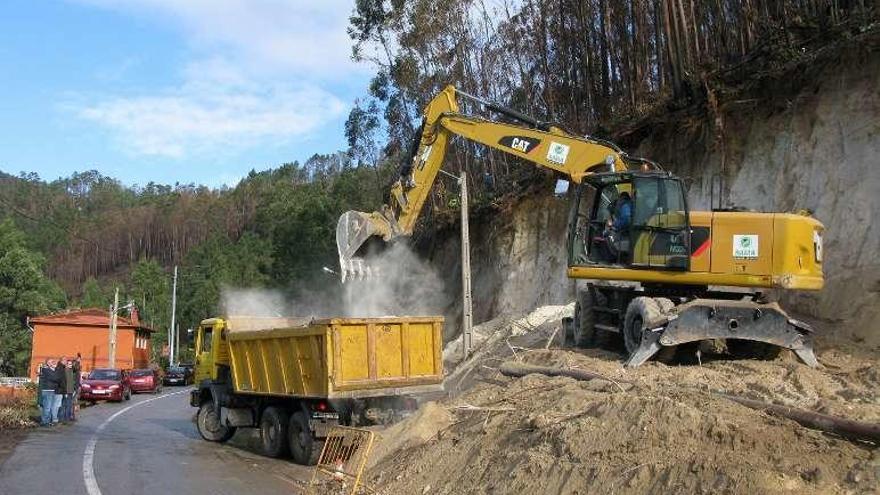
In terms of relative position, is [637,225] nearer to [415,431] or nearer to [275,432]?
[415,431]

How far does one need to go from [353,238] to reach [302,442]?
15.8 ft

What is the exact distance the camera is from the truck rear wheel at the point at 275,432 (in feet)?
46.0

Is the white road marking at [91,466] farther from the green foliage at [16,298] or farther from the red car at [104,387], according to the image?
the green foliage at [16,298]

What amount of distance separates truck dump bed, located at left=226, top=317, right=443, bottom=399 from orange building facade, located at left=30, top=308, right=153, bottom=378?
46.3 m

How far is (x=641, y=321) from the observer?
11.8 metres

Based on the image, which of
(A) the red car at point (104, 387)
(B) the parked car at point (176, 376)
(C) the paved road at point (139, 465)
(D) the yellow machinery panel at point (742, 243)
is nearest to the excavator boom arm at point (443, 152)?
(D) the yellow machinery panel at point (742, 243)

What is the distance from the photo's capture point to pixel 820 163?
15781 millimetres

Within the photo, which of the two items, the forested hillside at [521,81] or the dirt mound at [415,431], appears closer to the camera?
the dirt mound at [415,431]

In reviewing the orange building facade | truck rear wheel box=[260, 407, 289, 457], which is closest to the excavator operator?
truck rear wheel box=[260, 407, 289, 457]

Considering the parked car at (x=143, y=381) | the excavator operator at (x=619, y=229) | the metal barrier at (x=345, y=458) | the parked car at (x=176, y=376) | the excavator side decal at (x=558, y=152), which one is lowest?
the parked car at (x=176, y=376)

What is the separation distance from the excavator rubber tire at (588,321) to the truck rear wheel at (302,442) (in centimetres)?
481

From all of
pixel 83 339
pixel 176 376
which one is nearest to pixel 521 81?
pixel 176 376

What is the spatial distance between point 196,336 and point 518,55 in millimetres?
18279

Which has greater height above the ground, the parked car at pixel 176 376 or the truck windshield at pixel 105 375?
the truck windshield at pixel 105 375
